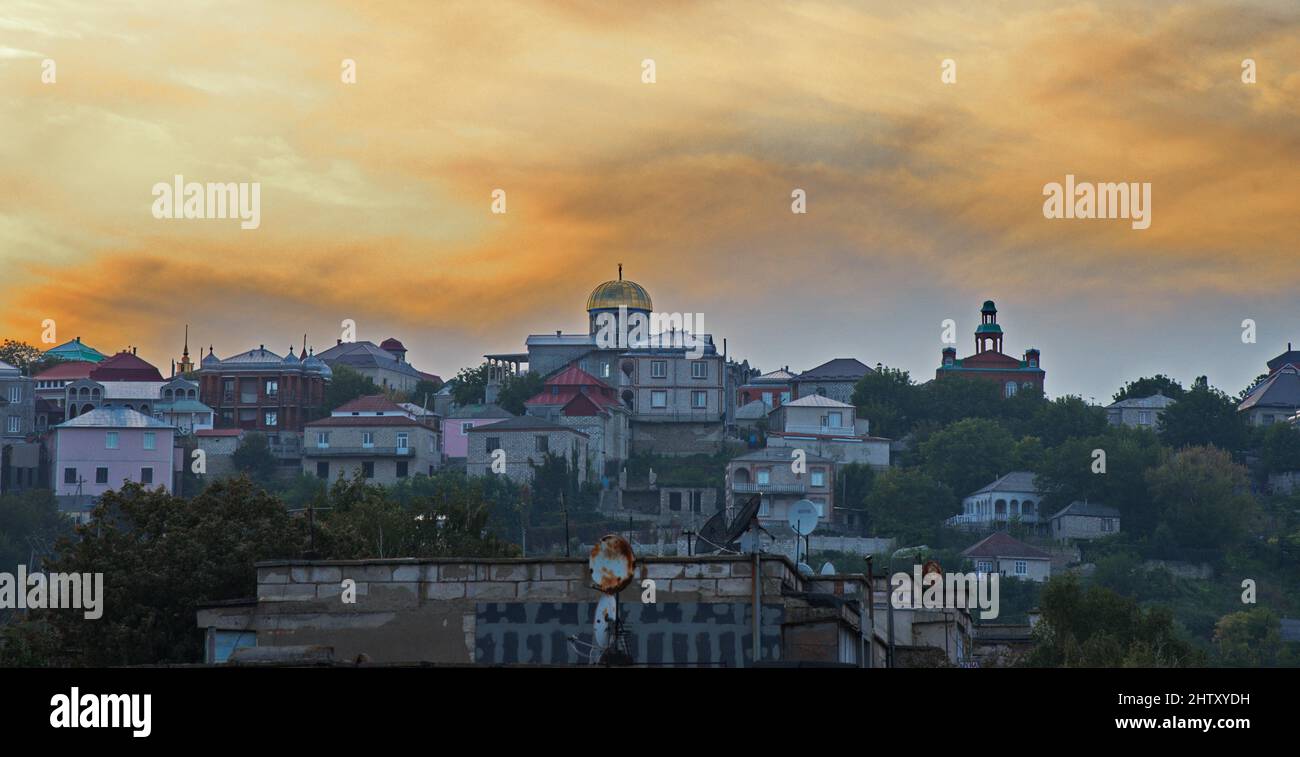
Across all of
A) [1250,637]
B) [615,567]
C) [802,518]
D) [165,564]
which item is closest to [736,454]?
[1250,637]

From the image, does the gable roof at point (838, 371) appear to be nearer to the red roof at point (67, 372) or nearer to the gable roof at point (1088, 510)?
the gable roof at point (1088, 510)

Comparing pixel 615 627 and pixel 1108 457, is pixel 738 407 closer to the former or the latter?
pixel 1108 457

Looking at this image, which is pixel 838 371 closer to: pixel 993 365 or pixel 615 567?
pixel 993 365

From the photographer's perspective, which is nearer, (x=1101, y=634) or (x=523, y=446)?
(x=1101, y=634)

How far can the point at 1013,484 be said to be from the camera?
155 meters

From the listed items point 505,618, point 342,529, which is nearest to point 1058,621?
point 342,529

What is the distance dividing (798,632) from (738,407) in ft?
492

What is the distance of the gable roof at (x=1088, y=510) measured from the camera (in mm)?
148837

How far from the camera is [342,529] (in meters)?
44.5

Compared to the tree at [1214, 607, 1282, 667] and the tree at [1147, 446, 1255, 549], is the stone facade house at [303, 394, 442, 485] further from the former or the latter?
the tree at [1214, 607, 1282, 667]

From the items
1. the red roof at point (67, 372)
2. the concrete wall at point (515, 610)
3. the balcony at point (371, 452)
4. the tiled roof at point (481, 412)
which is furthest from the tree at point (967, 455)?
the concrete wall at point (515, 610)

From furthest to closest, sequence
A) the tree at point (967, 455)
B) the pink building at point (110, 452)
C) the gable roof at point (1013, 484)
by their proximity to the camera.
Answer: the tree at point (967, 455) → the gable roof at point (1013, 484) → the pink building at point (110, 452)

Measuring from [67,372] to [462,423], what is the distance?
129ft

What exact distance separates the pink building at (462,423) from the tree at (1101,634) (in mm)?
84691
